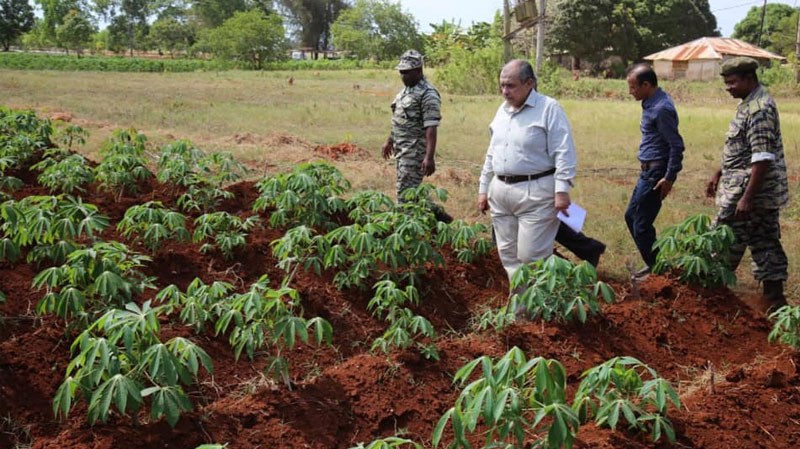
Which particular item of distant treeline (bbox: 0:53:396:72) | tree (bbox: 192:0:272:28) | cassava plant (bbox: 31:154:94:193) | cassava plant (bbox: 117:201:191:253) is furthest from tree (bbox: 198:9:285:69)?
cassava plant (bbox: 117:201:191:253)

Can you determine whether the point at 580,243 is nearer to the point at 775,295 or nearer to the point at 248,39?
the point at 775,295

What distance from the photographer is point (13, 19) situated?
55.3m

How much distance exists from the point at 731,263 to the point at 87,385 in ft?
12.0

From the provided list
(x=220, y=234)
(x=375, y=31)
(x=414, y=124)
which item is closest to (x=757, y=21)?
(x=375, y=31)

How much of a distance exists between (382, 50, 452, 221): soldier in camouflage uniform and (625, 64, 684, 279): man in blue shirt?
1402 millimetres

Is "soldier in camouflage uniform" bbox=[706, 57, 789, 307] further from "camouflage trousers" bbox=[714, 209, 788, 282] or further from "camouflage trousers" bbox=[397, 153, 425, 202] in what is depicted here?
"camouflage trousers" bbox=[397, 153, 425, 202]

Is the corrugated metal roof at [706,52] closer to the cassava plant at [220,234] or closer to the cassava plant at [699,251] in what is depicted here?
the cassava plant at [699,251]

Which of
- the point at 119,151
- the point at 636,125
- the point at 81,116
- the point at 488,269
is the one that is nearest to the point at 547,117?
the point at 488,269

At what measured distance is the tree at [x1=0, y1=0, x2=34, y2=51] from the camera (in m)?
53.8

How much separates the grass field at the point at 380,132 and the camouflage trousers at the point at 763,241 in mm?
635

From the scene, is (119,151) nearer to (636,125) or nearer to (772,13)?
(636,125)

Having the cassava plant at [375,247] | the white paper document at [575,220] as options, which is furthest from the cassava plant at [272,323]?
the white paper document at [575,220]

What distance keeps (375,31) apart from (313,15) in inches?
433

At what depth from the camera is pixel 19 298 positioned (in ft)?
12.8
